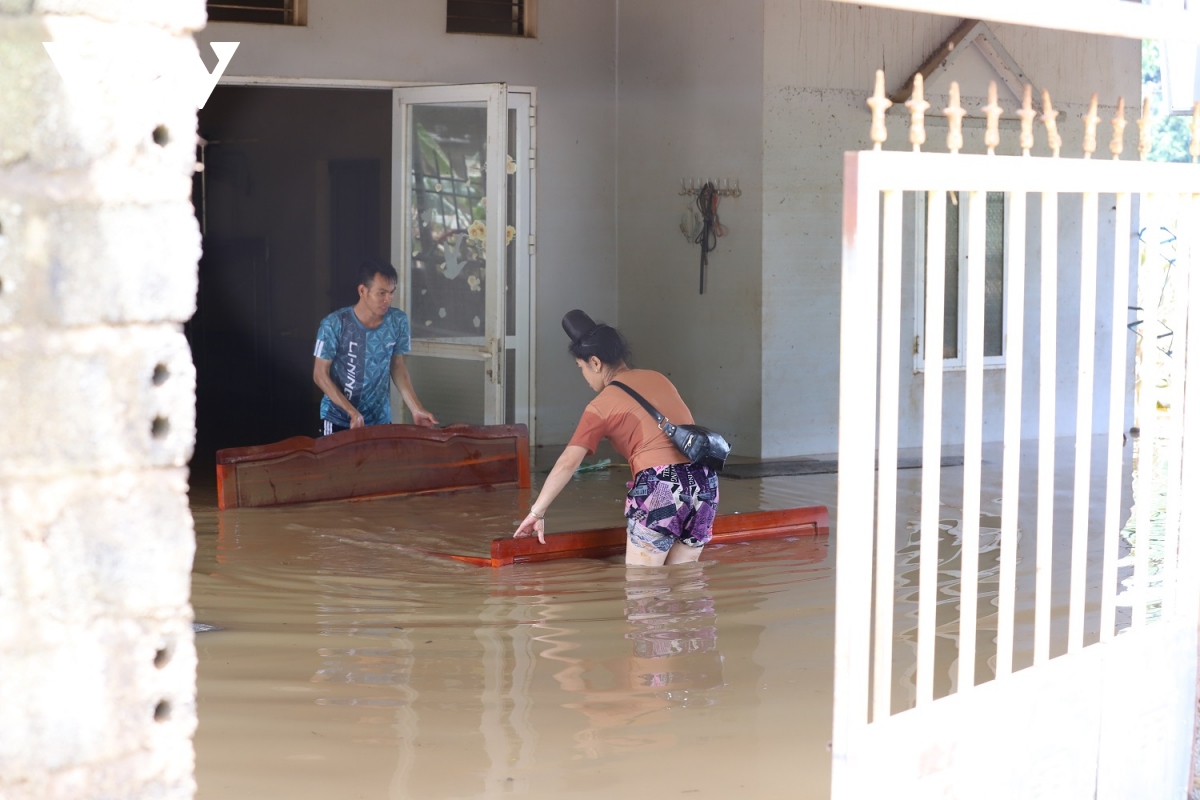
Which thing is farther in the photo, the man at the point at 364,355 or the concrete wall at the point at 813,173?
the concrete wall at the point at 813,173

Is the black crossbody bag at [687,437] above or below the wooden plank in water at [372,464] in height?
above

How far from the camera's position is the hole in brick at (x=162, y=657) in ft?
7.55

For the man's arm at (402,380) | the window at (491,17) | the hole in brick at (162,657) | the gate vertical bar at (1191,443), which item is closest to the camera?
the hole in brick at (162,657)

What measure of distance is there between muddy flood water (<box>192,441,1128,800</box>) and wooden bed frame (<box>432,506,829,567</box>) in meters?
0.08

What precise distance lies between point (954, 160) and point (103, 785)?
1918mm

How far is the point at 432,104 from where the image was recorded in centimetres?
950

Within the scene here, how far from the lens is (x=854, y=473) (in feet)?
8.70

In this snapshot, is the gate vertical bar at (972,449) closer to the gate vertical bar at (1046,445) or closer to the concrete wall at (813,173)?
the gate vertical bar at (1046,445)

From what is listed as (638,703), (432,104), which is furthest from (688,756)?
(432,104)

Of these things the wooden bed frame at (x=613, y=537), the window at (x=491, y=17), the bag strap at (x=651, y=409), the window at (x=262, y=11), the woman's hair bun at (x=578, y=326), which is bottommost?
the wooden bed frame at (x=613, y=537)

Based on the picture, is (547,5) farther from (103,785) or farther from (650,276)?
(103,785)

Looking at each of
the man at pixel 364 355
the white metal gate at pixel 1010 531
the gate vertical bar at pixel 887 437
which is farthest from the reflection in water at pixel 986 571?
the man at pixel 364 355

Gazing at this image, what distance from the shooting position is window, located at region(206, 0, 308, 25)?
9141mm

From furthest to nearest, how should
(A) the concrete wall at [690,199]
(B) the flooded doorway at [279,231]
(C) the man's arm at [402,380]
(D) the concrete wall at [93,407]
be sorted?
(B) the flooded doorway at [279,231], (A) the concrete wall at [690,199], (C) the man's arm at [402,380], (D) the concrete wall at [93,407]
